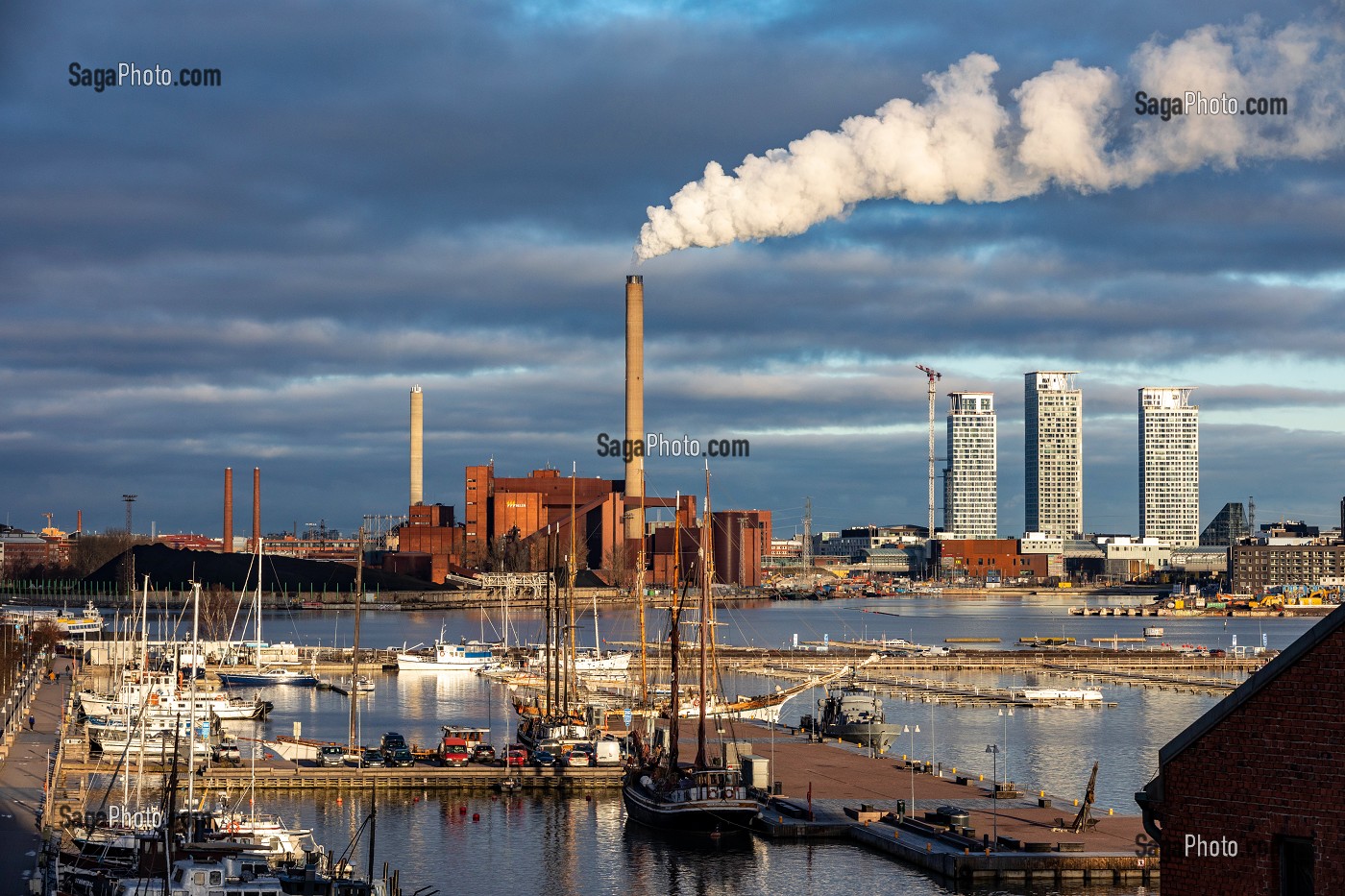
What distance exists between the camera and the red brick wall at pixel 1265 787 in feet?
35.4

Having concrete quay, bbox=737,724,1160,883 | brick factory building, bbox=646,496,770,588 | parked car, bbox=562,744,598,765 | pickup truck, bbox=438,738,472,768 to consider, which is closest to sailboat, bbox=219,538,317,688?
pickup truck, bbox=438,738,472,768

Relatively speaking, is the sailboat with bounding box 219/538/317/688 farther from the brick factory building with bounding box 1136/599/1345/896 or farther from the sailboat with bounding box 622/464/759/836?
the brick factory building with bounding box 1136/599/1345/896

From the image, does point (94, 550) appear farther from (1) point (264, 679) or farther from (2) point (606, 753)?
(2) point (606, 753)

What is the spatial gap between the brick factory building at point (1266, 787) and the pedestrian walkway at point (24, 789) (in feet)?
68.3

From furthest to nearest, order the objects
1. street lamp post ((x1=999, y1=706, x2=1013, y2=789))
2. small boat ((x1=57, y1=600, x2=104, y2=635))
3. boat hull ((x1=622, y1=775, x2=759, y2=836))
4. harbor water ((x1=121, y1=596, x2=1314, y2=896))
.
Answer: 1. small boat ((x1=57, y1=600, x2=104, y2=635))
2. street lamp post ((x1=999, y1=706, x2=1013, y2=789))
3. boat hull ((x1=622, y1=775, x2=759, y2=836))
4. harbor water ((x1=121, y1=596, x2=1314, y2=896))

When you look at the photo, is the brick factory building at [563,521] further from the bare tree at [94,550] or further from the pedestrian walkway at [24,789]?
the pedestrian walkway at [24,789]

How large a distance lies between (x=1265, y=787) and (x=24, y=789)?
3152 centimetres

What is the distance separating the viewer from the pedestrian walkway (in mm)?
27991

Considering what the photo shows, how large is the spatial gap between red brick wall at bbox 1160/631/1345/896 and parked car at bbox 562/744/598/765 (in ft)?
107

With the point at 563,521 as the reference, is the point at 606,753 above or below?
below

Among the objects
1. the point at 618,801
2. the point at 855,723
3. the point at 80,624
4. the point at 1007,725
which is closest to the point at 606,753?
the point at 618,801

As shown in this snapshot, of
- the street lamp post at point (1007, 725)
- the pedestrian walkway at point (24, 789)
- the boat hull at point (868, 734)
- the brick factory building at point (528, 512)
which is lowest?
the street lamp post at point (1007, 725)

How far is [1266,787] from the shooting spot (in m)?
11.2

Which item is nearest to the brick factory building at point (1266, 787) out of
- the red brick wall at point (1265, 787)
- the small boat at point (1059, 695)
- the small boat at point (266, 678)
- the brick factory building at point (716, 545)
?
the red brick wall at point (1265, 787)
